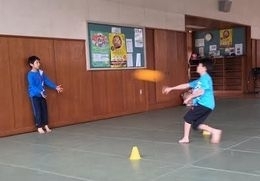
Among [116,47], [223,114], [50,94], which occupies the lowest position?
[223,114]

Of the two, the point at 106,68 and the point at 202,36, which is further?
the point at 202,36

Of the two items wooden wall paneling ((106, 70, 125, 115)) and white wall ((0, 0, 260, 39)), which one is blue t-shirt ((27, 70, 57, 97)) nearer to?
white wall ((0, 0, 260, 39))

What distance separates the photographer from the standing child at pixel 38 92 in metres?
7.72

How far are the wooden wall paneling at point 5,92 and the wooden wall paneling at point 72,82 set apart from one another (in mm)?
1062

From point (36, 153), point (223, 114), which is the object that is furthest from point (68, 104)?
point (223, 114)

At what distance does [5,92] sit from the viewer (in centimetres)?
754

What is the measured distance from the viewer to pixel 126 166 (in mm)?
4699

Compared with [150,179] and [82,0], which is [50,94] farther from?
[150,179]

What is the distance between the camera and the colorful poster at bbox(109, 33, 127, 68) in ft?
32.0

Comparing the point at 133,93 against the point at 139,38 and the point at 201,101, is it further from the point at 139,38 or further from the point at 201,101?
the point at 201,101

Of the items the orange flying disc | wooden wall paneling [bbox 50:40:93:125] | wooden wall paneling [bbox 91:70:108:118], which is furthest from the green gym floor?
the orange flying disc

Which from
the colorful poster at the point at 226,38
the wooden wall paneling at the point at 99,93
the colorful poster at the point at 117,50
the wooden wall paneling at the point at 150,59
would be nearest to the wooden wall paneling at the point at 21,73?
the wooden wall paneling at the point at 99,93

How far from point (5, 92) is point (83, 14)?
8.85 feet

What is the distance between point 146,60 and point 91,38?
89.9 inches
